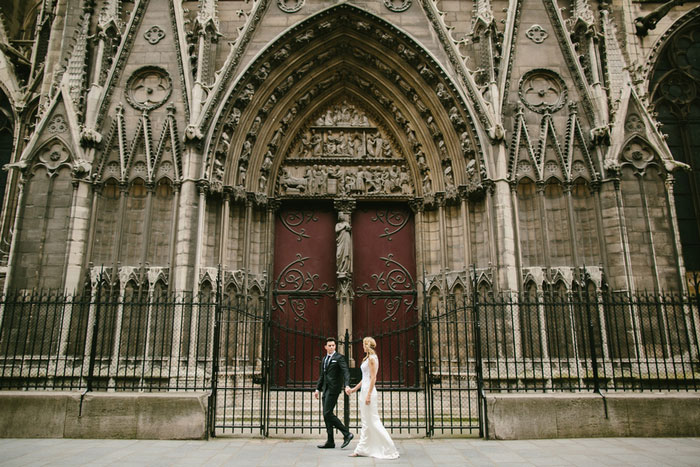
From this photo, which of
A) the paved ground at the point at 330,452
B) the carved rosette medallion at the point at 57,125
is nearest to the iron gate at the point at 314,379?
the paved ground at the point at 330,452

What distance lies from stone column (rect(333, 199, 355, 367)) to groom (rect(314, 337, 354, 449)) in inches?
171

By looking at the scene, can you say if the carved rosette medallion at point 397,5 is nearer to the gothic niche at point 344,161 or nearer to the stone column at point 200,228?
the gothic niche at point 344,161

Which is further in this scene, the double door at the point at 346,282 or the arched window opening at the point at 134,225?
the double door at the point at 346,282

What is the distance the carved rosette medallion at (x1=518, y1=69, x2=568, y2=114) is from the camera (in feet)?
37.2

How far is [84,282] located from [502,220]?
8862 mm

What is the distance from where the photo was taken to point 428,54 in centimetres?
1170

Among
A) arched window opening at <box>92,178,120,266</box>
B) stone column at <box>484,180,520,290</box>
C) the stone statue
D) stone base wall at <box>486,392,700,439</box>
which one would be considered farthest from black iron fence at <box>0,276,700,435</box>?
the stone statue

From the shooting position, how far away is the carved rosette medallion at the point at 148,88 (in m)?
11.4

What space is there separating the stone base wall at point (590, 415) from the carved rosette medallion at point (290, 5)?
10052 millimetres

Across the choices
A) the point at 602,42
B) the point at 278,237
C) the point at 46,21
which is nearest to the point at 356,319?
the point at 278,237

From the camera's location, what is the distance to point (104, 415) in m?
7.25

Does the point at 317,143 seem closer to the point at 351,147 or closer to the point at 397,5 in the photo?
the point at 351,147

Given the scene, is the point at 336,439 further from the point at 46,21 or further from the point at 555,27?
the point at 46,21

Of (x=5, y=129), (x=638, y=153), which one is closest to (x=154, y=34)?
(x=5, y=129)
